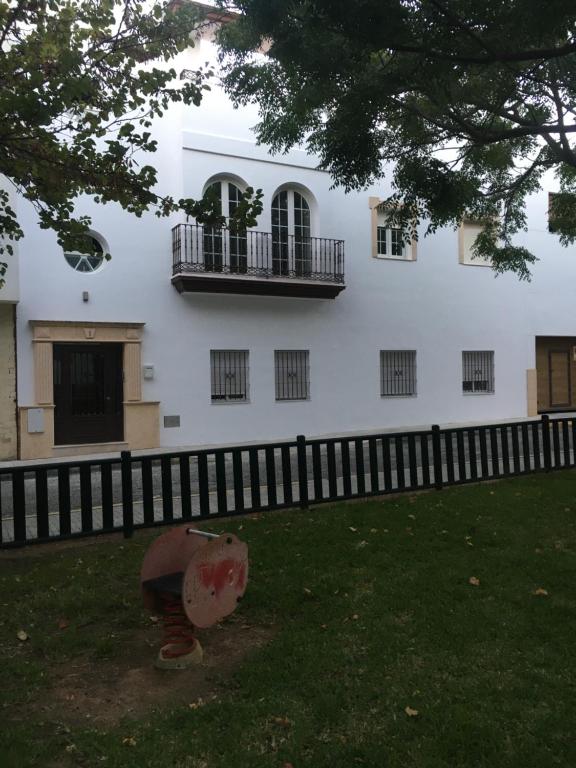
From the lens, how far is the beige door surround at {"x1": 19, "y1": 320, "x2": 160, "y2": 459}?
13.6 metres

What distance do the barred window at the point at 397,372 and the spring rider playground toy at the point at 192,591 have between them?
47.3 ft

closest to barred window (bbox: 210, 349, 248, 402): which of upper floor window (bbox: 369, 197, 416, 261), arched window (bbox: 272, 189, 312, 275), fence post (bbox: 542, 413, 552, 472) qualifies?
arched window (bbox: 272, 189, 312, 275)

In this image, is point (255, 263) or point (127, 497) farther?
point (255, 263)

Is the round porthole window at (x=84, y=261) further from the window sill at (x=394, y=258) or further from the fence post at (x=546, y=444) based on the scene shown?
the fence post at (x=546, y=444)

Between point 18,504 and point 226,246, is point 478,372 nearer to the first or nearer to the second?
point 226,246

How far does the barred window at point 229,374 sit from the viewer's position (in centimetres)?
1586

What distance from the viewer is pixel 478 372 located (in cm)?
1942

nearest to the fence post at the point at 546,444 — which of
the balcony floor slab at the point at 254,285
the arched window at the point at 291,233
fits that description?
the balcony floor slab at the point at 254,285

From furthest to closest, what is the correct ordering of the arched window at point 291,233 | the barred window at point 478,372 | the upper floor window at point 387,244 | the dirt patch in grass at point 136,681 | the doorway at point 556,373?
the doorway at point 556,373, the barred window at point 478,372, the upper floor window at point 387,244, the arched window at point 291,233, the dirt patch in grass at point 136,681

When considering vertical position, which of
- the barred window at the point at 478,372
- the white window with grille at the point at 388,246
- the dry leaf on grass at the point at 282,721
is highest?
the white window with grille at the point at 388,246

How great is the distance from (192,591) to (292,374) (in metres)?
13.4

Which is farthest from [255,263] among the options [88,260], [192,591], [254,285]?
[192,591]

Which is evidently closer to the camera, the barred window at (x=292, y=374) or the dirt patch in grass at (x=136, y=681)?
the dirt patch in grass at (x=136, y=681)

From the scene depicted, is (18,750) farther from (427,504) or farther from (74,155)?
(427,504)
